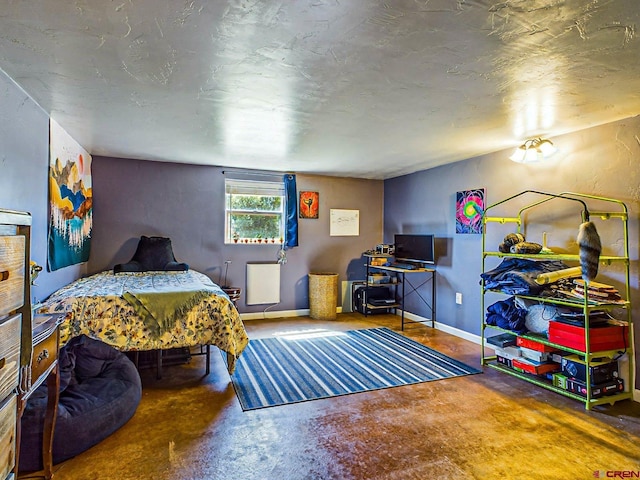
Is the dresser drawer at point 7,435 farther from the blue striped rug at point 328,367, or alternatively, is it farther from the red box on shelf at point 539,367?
the red box on shelf at point 539,367

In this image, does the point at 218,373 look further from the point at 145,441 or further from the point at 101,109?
the point at 101,109

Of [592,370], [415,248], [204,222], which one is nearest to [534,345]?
[592,370]

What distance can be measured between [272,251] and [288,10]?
4.08m

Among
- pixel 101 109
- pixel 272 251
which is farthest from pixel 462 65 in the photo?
pixel 272 251

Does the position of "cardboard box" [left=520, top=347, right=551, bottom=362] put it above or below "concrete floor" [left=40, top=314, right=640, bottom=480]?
above

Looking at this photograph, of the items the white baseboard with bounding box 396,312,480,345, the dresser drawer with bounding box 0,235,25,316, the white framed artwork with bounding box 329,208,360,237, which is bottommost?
the white baseboard with bounding box 396,312,480,345

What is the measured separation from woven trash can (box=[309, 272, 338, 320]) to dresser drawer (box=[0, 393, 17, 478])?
4.38m

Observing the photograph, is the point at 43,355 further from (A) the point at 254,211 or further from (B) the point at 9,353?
(A) the point at 254,211

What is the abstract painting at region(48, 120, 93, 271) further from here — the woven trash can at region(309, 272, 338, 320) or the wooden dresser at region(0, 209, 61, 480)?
the woven trash can at region(309, 272, 338, 320)

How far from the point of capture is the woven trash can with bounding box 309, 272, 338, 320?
17.2 ft

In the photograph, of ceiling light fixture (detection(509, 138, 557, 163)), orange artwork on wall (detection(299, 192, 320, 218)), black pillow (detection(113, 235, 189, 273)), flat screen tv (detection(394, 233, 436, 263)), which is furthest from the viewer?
orange artwork on wall (detection(299, 192, 320, 218))

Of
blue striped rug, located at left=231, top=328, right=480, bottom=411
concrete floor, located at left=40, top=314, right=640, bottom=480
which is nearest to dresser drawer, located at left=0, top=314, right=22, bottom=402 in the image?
concrete floor, located at left=40, top=314, right=640, bottom=480

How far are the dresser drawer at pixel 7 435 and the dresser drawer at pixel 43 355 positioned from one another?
1.80ft

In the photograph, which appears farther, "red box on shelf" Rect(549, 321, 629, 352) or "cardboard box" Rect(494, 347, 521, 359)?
"cardboard box" Rect(494, 347, 521, 359)
